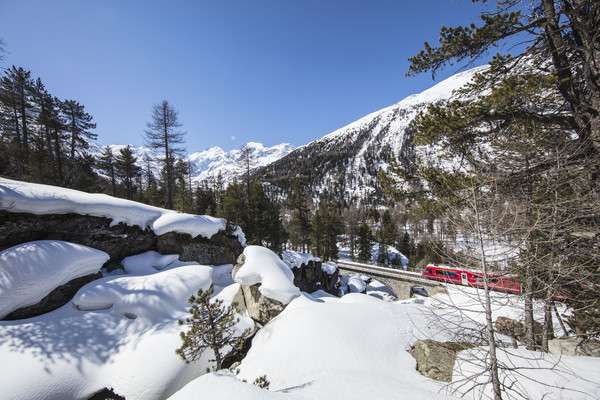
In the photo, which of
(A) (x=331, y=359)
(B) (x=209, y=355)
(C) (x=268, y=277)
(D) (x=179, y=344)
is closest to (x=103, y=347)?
(D) (x=179, y=344)

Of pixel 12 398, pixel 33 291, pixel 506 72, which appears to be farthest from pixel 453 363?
pixel 33 291

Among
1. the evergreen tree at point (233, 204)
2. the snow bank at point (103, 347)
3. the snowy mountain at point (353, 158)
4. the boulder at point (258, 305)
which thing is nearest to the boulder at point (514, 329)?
the boulder at point (258, 305)

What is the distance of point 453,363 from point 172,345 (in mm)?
7670

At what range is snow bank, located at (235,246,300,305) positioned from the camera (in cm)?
887

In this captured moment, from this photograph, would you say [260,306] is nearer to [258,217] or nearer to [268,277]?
[268,277]

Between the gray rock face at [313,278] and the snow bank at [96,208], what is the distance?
392 inches

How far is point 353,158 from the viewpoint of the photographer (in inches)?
5925

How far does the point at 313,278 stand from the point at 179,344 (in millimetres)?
17664

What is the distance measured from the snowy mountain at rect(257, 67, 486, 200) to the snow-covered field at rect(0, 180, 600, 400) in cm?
10164

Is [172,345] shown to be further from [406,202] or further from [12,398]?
[406,202]

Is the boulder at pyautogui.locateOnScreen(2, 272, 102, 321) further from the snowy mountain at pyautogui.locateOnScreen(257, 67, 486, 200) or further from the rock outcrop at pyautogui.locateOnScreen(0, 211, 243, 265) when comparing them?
the snowy mountain at pyautogui.locateOnScreen(257, 67, 486, 200)

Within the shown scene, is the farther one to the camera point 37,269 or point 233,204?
point 233,204

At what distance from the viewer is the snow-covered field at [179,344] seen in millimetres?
4180

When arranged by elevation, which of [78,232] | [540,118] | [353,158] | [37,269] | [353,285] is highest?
[353,158]
